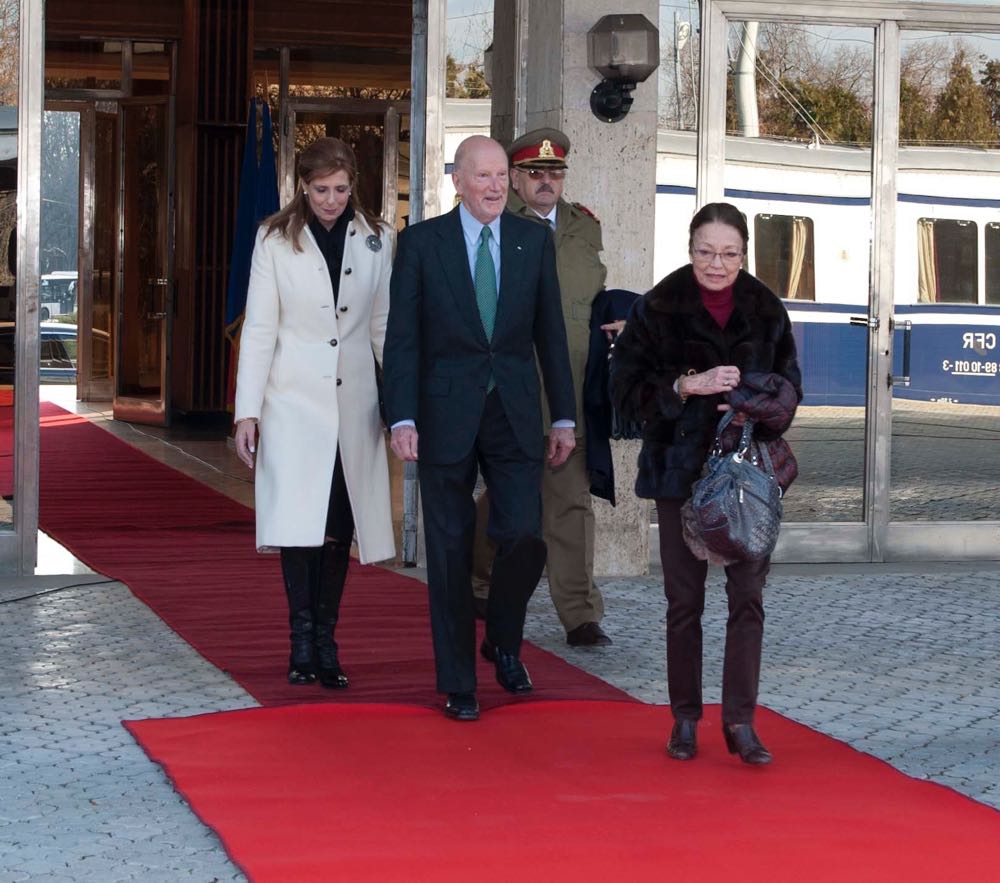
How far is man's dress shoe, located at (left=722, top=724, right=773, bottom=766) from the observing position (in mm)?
4633

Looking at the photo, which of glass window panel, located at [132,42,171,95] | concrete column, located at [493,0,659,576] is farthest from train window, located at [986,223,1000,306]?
glass window panel, located at [132,42,171,95]

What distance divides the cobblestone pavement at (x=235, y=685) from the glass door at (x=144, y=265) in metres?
8.39

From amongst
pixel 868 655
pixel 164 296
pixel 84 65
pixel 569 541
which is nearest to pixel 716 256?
pixel 569 541

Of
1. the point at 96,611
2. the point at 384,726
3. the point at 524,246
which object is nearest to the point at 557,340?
the point at 524,246

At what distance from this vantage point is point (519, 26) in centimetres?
801

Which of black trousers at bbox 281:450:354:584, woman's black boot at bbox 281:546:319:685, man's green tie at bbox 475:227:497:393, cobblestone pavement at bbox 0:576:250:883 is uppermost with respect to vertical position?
man's green tie at bbox 475:227:497:393

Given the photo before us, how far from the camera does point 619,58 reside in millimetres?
7539

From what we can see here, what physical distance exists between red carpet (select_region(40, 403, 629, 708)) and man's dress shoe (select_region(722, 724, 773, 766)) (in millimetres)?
891

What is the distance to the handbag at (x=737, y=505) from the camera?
177 inches

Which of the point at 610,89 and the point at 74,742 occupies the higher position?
the point at 610,89

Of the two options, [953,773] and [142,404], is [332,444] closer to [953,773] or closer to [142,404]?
[953,773]

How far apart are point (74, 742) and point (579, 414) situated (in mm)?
2133

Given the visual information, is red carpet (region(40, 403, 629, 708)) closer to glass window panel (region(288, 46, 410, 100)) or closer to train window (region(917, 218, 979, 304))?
train window (region(917, 218, 979, 304))

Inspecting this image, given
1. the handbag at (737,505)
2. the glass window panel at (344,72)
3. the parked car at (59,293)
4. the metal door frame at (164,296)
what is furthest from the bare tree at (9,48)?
the parked car at (59,293)
